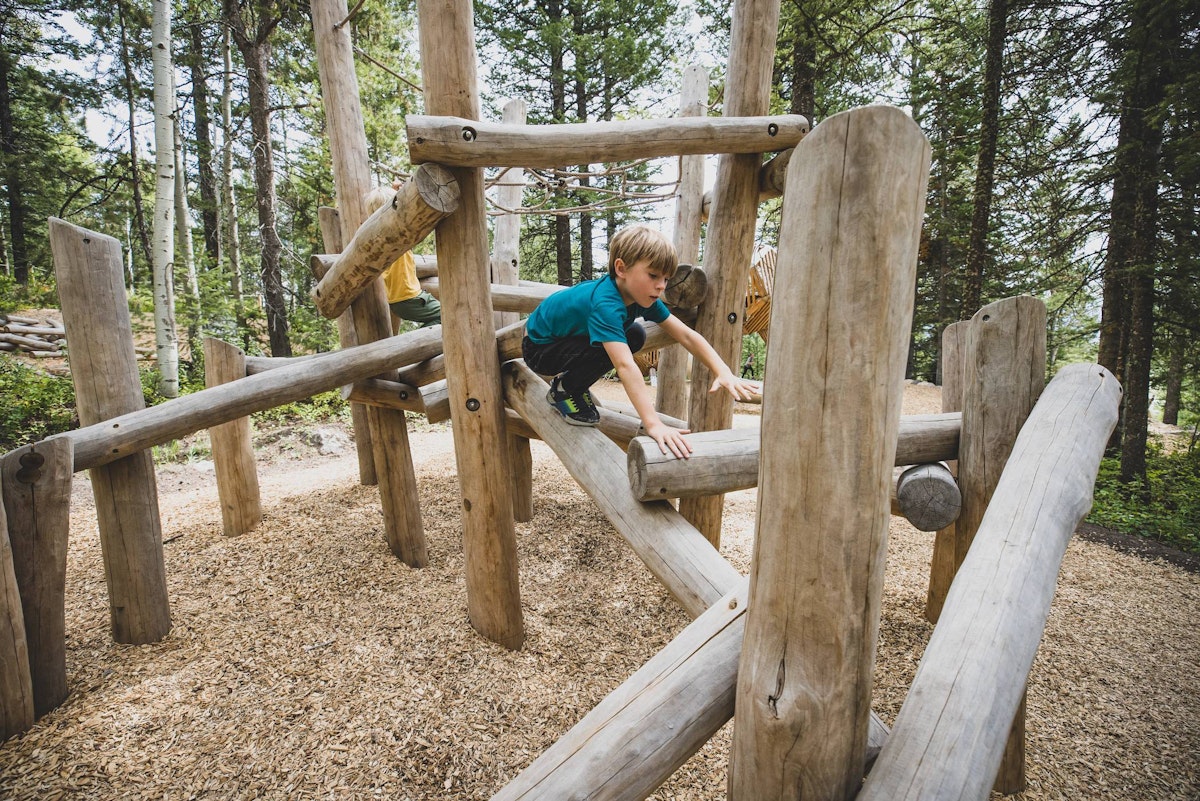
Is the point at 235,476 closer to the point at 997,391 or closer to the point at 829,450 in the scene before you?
the point at 829,450

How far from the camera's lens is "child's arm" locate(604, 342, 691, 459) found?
1.74 meters

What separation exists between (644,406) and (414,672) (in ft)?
5.99

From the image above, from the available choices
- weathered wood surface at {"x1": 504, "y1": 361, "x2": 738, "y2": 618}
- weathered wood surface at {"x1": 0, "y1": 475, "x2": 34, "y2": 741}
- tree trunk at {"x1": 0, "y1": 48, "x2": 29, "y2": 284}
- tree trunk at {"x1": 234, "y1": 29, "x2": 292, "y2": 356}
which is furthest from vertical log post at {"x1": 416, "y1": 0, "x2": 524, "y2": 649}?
tree trunk at {"x1": 0, "y1": 48, "x2": 29, "y2": 284}

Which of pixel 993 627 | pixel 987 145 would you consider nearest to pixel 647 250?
pixel 993 627

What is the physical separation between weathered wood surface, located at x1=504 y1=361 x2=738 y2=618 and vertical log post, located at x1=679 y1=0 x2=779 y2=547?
Answer: 3.09ft

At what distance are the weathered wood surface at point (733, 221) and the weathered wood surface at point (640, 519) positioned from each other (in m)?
0.95

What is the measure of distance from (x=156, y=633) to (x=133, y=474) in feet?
2.82

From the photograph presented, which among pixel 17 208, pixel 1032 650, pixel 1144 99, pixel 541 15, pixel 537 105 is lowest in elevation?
pixel 1032 650

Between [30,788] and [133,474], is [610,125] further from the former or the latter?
[30,788]

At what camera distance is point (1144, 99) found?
19.0 ft

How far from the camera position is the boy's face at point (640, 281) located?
216 cm

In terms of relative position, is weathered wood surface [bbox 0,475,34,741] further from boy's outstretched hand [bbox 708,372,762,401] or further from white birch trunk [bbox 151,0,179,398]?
white birch trunk [bbox 151,0,179,398]

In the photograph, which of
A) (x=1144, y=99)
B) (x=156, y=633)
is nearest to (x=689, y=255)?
(x=156, y=633)

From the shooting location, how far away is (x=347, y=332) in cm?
388
